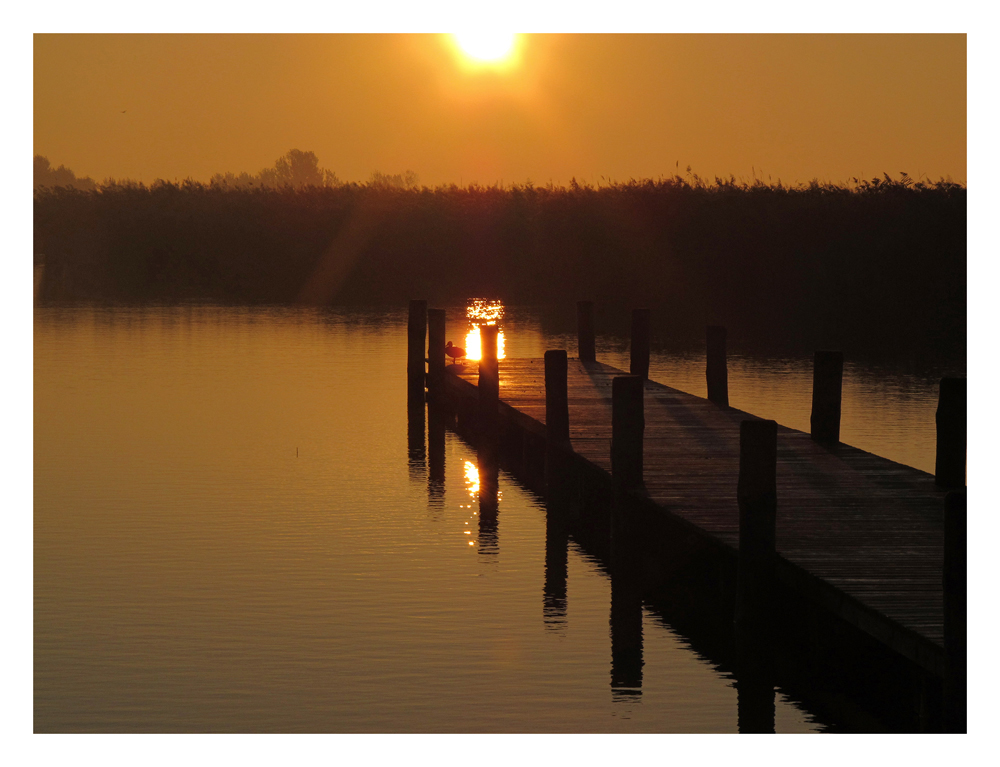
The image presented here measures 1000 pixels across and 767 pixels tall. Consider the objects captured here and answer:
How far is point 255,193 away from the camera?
195 ft

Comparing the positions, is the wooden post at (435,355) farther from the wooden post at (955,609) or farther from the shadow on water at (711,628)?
the wooden post at (955,609)

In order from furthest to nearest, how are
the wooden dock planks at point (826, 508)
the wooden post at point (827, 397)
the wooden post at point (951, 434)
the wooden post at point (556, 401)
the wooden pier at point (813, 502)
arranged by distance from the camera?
1. the wooden post at point (556, 401)
2. the wooden post at point (827, 397)
3. the wooden post at point (951, 434)
4. the wooden dock planks at point (826, 508)
5. the wooden pier at point (813, 502)

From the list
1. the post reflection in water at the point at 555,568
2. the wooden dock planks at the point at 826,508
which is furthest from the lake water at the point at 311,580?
the wooden dock planks at the point at 826,508

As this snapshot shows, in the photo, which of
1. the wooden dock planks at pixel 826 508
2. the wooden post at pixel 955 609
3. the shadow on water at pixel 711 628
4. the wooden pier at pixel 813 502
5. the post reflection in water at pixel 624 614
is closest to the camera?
the wooden post at pixel 955 609

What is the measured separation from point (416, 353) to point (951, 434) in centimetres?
1180

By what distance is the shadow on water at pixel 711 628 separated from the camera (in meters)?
9.01

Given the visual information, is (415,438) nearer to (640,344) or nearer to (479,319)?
(640,344)

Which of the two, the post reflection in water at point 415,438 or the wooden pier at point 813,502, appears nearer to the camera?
the wooden pier at point 813,502

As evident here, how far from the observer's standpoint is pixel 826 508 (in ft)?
36.8

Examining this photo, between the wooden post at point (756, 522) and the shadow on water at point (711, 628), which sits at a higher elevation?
the wooden post at point (756, 522)

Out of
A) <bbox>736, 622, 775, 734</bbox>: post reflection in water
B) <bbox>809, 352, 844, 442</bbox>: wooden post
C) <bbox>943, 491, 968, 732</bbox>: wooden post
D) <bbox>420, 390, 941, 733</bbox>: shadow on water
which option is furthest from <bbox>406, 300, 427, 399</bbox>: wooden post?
<bbox>943, 491, 968, 732</bbox>: wooden post

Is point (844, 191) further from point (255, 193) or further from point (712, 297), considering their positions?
point (255, 193)

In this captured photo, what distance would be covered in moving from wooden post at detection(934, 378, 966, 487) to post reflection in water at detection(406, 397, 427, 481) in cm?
664

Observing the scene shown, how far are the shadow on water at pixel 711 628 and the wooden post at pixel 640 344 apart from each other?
6.71 meters
